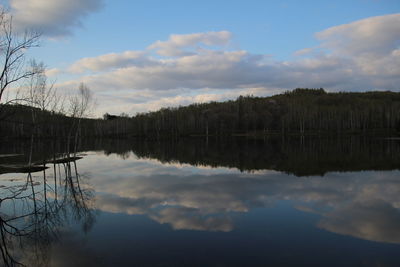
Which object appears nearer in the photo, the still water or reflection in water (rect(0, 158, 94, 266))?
the still water

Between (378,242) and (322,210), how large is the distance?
3.54 metres

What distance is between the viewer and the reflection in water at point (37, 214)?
8.42 metres

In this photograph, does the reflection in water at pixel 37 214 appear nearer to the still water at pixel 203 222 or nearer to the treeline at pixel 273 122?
the still water at pixel 203 222

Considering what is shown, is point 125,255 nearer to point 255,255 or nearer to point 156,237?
point 156,237

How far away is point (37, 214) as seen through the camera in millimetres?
12164

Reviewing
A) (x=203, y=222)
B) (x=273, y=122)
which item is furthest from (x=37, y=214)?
(x=273, y=122)

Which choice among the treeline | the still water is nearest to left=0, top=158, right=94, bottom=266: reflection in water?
the still water

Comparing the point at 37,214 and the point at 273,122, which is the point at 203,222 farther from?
the point at 273,122

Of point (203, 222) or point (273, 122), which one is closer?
point (203, 222)

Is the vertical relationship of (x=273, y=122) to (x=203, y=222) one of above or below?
above

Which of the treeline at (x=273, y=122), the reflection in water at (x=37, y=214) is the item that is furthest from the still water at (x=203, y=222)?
the treeline at (x=273, y=122)

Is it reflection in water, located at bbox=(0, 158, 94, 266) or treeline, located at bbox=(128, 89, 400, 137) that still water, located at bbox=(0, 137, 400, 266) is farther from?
treeline, located at bbox=(128, 89, 400, 137)

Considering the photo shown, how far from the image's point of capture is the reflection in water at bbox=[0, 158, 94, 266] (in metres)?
8.42

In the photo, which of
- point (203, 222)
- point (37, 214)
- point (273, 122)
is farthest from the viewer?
point (273, 122)
